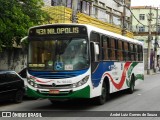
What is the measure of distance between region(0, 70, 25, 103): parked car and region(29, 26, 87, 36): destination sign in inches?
96.9

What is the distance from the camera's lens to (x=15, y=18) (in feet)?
55.8

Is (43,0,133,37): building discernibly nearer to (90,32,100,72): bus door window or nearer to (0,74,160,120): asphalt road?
(0,74,160,120): asphalt road

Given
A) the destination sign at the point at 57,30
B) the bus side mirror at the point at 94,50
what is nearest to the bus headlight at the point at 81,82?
the bus side mirror at the point at 94,50

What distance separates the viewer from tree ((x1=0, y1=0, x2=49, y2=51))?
1656 centimetres

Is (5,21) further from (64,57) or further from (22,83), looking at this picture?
(64,57)

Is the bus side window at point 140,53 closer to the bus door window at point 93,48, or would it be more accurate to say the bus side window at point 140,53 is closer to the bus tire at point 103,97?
the bus tire at point 103,97

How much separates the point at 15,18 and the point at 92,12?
73.0ft

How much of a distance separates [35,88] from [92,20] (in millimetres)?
20780

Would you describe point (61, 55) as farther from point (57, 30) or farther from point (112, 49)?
point (112, 49)

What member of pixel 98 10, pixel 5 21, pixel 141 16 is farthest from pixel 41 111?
pixel 141 16

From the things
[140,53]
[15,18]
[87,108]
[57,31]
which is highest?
[15,18]

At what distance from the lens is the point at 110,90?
16234 mm

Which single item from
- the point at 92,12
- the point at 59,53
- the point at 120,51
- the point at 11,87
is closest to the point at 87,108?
the point at 59,53

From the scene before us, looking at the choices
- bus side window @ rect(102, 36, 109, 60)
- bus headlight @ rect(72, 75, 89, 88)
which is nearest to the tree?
bus side window @ rect(102, 36, 109, 60)
